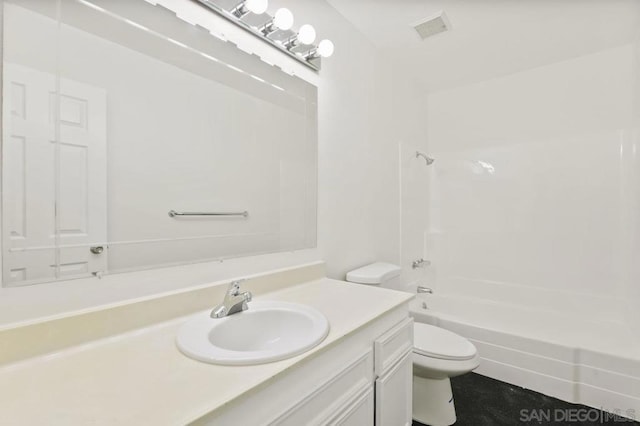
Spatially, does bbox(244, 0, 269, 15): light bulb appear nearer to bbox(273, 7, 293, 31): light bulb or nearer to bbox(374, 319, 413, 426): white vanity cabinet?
bbox(273, 7, 293, 31): light bulb

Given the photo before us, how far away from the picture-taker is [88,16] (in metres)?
0.85

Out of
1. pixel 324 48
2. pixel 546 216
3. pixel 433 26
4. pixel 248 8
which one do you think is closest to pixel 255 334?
pixel 248 8

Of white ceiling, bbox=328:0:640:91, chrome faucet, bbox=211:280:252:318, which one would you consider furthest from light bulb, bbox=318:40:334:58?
chrome faucet, bbox=211:280:252:318

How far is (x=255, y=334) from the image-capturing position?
105cm

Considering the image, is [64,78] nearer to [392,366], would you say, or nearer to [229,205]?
[229,205]

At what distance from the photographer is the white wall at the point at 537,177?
7.16 ft

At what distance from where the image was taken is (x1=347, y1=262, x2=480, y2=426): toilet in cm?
145

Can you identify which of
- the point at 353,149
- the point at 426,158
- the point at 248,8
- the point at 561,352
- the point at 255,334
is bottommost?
the point at 561,352

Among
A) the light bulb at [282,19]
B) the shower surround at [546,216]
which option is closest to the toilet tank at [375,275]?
the shower surround at [546,216]

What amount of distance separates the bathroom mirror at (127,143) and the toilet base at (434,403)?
3.63 ft

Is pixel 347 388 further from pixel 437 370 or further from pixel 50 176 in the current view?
pixel 50 176

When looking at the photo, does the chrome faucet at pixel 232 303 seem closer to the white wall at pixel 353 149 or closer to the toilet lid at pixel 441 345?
the white wall at pixel 353 149

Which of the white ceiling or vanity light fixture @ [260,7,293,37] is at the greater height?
the white ceiling

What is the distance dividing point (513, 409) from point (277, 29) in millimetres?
2344
